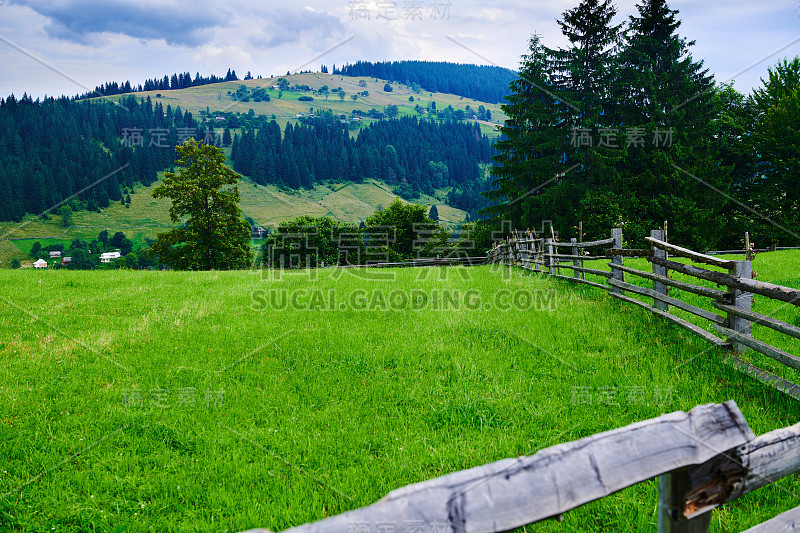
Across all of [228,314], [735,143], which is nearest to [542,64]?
[735,143]

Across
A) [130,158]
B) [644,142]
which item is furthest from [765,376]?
[130,158]

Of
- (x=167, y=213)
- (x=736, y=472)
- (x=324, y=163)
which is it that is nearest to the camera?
(x=736, y=472)

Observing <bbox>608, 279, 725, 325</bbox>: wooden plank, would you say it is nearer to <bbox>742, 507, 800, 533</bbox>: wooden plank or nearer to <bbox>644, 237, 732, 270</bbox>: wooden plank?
<bbox>644, 237, 732, 270</bbox>: wooden plank

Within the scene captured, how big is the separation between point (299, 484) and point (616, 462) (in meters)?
2.96

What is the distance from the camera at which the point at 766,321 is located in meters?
5.25

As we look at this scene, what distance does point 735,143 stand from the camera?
37.8 metres

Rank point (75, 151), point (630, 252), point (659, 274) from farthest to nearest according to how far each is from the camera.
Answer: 1. point (75, 151)
2. point (630, 252)
3. point (659, 274)

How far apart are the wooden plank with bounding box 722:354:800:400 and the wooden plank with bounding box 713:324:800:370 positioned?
22 cm

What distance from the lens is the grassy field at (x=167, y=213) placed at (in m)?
122

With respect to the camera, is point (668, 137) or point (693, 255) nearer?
point (693, 255)

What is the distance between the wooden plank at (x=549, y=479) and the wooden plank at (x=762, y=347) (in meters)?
4.42

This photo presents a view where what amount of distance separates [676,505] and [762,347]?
4.85 metres

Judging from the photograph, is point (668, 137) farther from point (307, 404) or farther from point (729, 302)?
point (307, 404)

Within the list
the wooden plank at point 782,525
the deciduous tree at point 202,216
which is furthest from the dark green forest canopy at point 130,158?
the wooden plank at point 782,525
